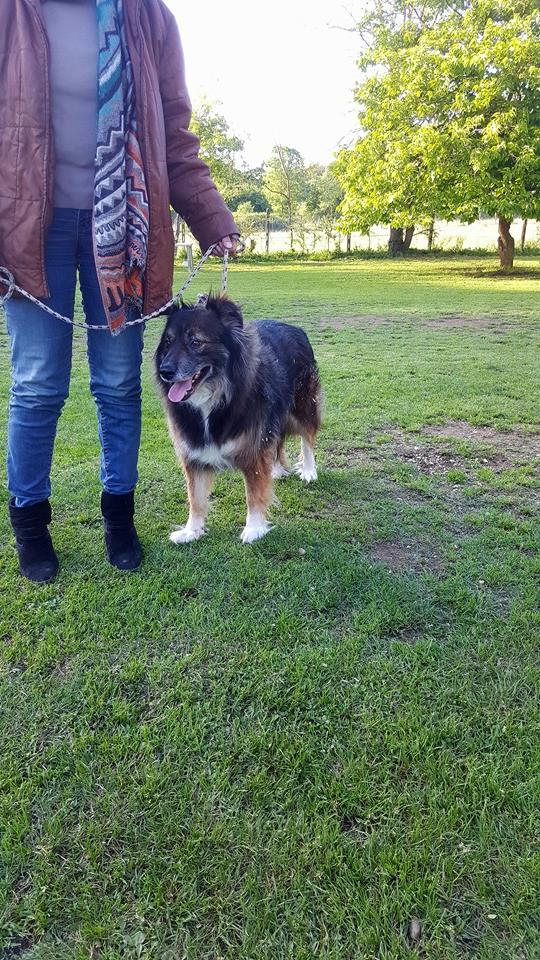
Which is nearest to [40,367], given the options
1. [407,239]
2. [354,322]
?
[354,322]

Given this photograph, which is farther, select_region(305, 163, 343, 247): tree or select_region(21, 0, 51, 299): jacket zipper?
select_region(305, 163, 343, 247): tree

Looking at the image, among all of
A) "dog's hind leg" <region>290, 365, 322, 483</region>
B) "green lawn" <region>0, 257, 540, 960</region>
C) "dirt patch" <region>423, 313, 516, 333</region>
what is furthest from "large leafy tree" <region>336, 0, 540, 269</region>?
"green lawn" <region>0, 257, 540, 960</region>

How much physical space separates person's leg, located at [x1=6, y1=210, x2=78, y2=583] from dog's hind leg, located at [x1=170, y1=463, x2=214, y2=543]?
26.9 inches

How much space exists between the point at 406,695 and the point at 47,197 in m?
2.23

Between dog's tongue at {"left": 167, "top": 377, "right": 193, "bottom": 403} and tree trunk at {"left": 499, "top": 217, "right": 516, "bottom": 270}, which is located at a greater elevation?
tree trunk at {"left": 499, "top": 217, "right": 516, "bottom": 270}

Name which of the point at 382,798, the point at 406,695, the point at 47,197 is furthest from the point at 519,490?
the point at 47,197

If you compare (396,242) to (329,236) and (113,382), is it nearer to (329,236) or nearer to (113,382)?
(329,236)

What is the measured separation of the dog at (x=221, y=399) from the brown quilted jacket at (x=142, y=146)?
27 centimetres

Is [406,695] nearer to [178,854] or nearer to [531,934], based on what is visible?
[531,934]

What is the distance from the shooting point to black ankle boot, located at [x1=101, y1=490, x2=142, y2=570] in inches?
109

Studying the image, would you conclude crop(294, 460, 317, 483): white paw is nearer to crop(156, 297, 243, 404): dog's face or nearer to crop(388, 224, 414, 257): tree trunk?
crop(156, 297, 243, 404): dog's face

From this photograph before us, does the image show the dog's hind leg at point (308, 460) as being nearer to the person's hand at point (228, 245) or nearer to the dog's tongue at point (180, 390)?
the dog's tongue at point (180, 390)

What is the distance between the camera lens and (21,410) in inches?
97.4

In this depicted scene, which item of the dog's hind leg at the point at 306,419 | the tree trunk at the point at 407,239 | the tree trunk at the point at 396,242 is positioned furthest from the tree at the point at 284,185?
the dog's hind leg at the point at 306,419
